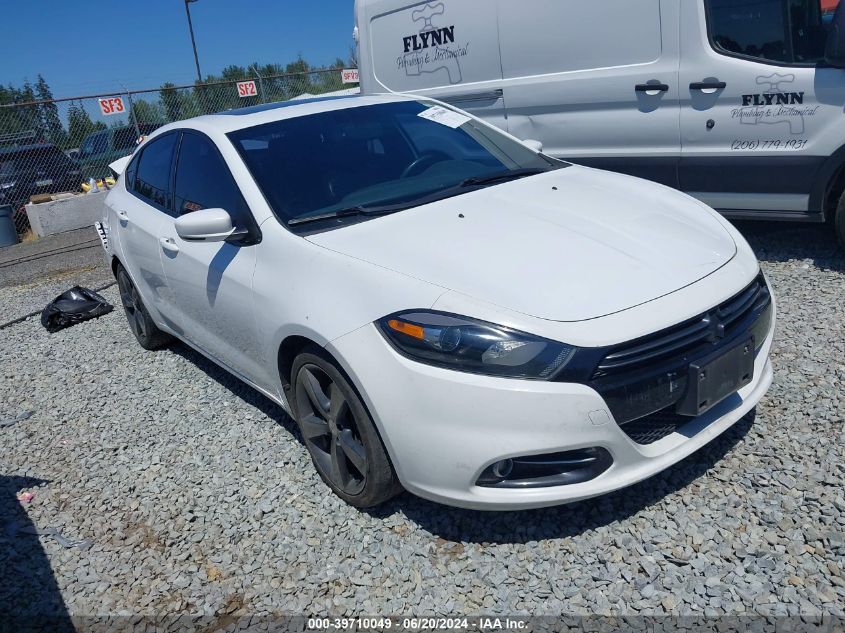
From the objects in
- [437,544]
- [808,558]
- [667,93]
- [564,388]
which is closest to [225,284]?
[437,544]

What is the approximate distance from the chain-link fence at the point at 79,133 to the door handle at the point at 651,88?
11019mm

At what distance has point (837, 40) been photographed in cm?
429

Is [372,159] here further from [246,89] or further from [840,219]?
[246,89]

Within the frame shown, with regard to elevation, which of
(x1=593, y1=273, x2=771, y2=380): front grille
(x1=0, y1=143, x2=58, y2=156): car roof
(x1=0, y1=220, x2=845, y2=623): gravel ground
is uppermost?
(x1=0, y1=143, x2=58, y2=156): car roof

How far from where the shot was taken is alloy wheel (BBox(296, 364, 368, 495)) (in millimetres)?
2844

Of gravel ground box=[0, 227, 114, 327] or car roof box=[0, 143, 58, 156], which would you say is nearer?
gravel ground box=[0, 227, 114, 327]

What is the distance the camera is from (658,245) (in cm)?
284

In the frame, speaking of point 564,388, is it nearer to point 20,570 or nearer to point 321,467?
point 321,467

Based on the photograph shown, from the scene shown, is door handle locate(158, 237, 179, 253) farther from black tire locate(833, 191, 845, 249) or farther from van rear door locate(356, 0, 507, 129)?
black tire locate(833, 191, 845, 249)

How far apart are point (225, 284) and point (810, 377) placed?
2.85 m

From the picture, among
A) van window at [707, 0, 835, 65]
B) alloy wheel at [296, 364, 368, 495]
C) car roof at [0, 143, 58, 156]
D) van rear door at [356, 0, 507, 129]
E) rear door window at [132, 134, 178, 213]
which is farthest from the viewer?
car roof at [0, 143, 58, 156]

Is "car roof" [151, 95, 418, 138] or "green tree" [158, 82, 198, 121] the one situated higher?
"green tree" [158, 82, 198, 121]

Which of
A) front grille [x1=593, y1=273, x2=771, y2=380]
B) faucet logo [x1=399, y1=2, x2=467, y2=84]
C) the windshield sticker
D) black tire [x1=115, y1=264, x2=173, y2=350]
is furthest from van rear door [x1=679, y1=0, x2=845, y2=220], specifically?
black tire [x1=115, y1=264, x2=173, y2=350]

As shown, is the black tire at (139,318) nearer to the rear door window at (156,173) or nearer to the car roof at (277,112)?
the rear door window at (156,173)
